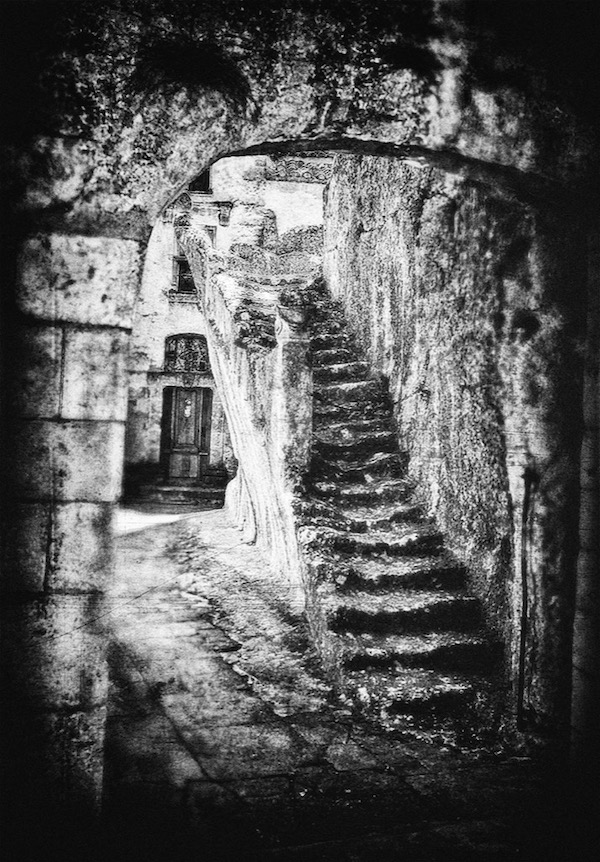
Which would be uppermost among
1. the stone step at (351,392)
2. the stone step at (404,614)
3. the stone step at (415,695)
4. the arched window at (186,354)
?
the arched window at (186,354)

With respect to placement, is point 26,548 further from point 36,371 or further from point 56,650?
point 36,371

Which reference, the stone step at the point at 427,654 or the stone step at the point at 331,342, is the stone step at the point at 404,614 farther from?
the stone step at the point at 331,342

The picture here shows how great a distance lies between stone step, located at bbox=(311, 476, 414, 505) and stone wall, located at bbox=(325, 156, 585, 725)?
22 cm

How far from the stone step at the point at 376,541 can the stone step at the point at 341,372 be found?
2.47 m

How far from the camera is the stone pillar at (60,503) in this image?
2.55m

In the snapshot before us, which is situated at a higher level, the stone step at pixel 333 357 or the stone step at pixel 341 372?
the stone step at pixel 333 357

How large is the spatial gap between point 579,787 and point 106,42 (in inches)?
148

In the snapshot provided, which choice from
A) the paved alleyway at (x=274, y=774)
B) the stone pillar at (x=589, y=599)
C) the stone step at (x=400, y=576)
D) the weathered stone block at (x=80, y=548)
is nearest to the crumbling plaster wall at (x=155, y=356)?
the paved alleyway at (x=274, y=774)

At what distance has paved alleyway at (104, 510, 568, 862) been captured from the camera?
9.98 ft

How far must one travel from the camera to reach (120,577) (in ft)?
25.9

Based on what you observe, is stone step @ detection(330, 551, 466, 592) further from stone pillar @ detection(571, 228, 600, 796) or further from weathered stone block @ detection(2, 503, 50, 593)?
weathered stone block @ detection(2, 503, 50, 593)

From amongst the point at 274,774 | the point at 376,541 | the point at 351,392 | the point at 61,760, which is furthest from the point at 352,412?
the point at 61,760

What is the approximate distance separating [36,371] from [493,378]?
94.0 inches

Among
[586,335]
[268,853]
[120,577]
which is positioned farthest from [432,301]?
[120,577]
